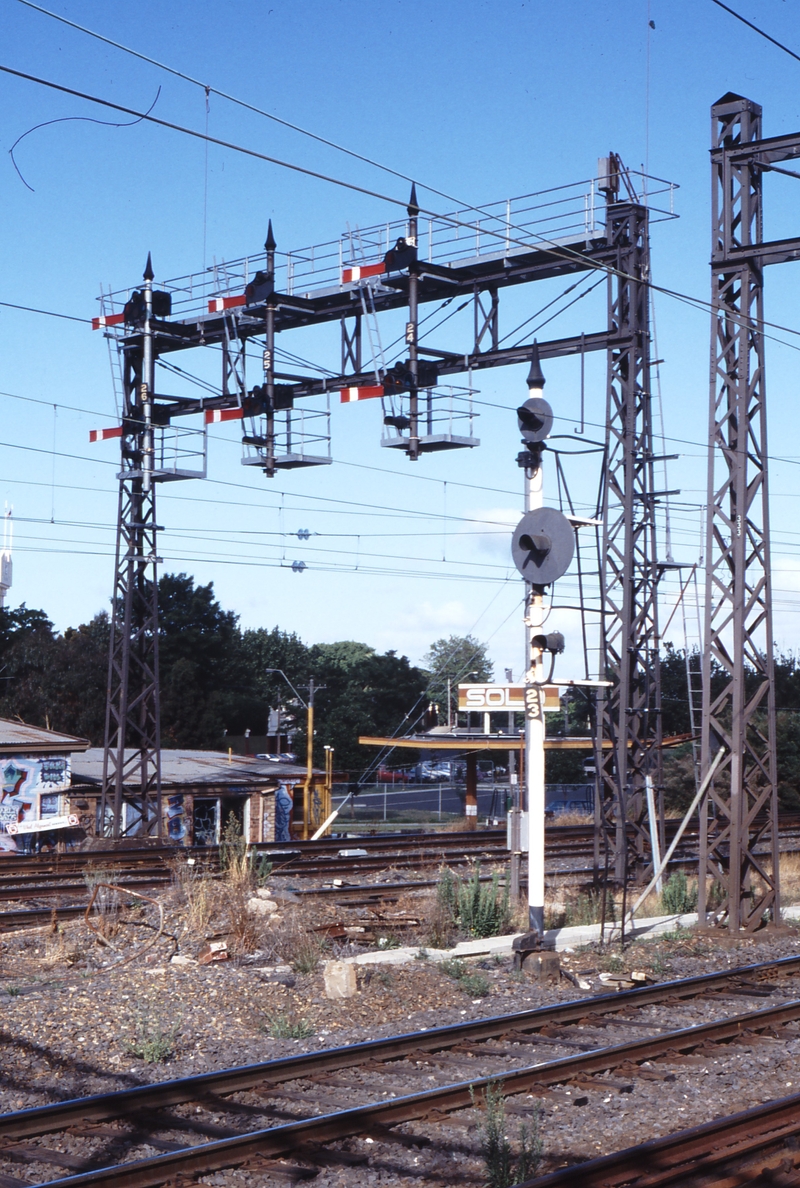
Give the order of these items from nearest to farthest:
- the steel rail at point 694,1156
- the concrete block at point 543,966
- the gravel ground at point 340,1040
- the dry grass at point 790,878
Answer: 1. the steel rail at point 694,1156
2. the gravel ground at point 340,1040
3. the concrete block at point 543,966
4. the dry grass at point 790,878

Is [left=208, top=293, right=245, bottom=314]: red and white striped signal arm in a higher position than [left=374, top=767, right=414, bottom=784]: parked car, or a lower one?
higher

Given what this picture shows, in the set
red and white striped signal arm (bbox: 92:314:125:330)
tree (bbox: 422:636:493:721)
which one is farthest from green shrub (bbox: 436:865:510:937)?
tree (bbox: 422:636:493:721)

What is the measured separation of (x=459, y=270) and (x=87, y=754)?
2418cm

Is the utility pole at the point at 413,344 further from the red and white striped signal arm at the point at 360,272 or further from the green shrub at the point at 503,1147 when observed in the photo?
the green shrub at the point at 503,1147

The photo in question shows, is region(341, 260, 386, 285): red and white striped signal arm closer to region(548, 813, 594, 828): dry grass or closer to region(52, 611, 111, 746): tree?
region(548, 813, 594, 828): dry grass

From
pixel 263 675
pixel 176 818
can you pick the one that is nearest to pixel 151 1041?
pixel 176 818

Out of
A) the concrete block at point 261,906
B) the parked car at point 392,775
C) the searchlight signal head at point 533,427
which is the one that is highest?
the searchlight signal head at point 533,427

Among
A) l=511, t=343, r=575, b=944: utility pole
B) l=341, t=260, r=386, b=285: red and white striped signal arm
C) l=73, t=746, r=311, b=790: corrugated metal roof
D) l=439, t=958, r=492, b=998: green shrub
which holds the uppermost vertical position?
l=341, t=260, r=386, b=285: red and white striped signal arm

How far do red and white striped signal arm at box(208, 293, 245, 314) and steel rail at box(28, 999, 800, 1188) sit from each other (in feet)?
57.5

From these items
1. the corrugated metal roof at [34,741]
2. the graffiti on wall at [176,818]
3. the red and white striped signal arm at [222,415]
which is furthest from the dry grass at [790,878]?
the corrugated metal roof at [34,741]

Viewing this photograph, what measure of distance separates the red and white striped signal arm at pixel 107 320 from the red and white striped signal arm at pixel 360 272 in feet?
20.8

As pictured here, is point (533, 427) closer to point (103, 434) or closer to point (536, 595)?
point (536, 595)

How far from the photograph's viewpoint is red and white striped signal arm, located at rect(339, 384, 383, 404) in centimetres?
2172

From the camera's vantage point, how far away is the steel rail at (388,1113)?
19.8 feet
